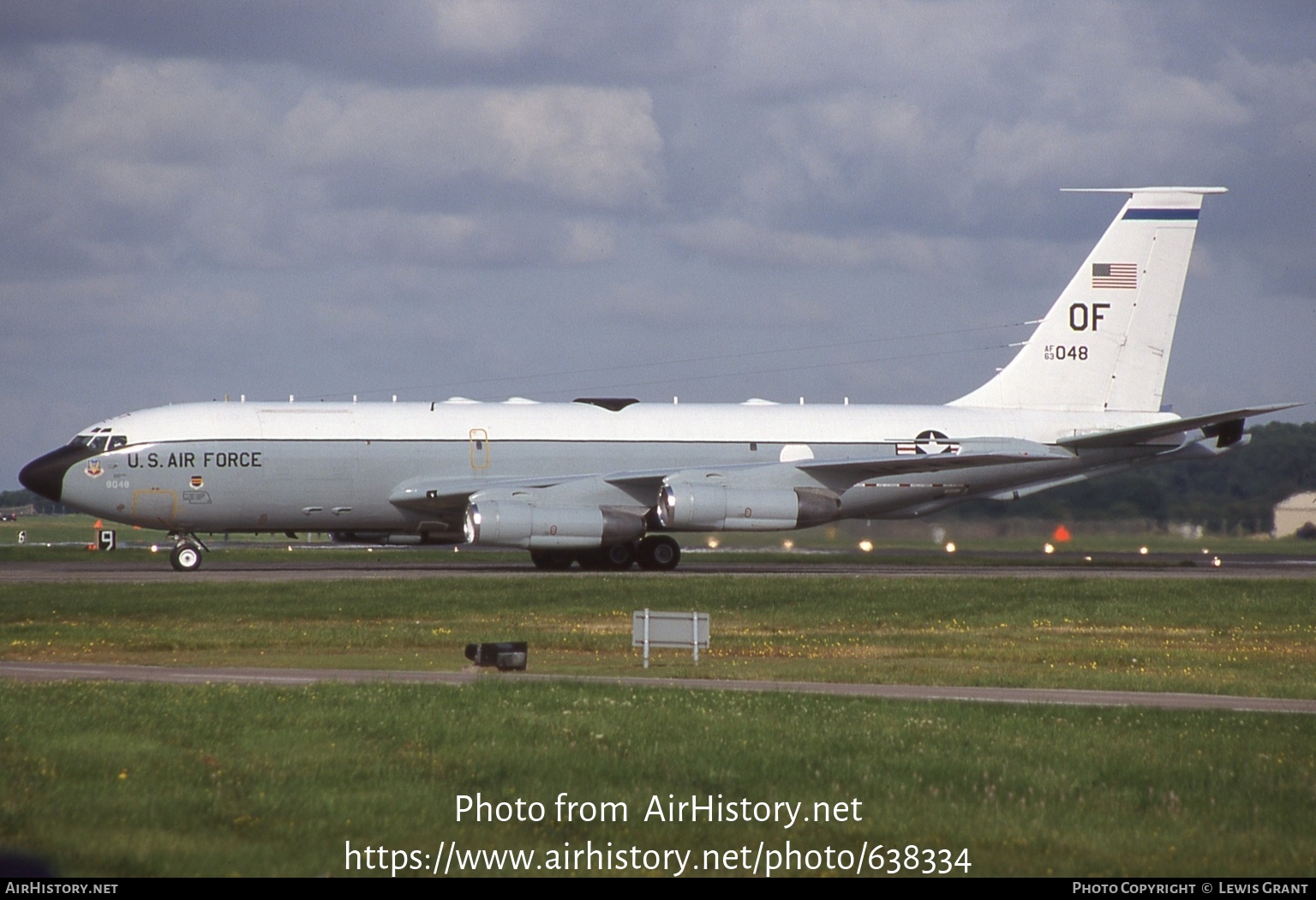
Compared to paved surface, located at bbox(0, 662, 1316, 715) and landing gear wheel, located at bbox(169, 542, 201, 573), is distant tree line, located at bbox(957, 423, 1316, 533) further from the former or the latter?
paved surface, located at bbox(0, 662, 1316, 715)

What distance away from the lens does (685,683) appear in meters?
22.9

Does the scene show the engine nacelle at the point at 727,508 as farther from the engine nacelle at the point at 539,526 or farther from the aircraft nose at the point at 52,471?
the aircraft nose at the point at 52,471

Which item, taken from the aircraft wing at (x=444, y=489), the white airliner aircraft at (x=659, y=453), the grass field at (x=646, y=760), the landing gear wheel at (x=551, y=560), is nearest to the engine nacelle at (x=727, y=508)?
the white airliner aircraft at (x=659, y=453)

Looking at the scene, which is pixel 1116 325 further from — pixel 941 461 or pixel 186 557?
pixel 186 557

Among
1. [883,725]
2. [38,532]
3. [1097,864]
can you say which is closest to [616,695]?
[883,725]

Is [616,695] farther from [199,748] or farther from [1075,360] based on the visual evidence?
[1075,360]

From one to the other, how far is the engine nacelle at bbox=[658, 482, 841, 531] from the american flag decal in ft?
47.3

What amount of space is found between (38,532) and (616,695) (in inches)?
3418

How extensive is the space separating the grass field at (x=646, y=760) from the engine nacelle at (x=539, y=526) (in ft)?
45.1

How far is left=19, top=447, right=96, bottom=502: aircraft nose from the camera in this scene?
45.2 metres

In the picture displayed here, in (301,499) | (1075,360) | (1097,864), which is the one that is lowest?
(1097,864)

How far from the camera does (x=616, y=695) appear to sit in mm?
20797

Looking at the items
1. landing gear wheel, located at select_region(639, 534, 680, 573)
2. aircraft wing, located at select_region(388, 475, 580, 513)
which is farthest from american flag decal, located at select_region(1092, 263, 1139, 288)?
aircraft wing, located at select_region(388, 475, 580, 513)

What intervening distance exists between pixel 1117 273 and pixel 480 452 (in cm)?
2301
